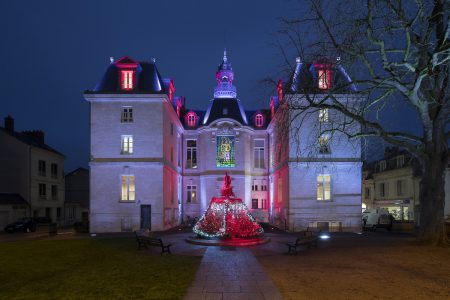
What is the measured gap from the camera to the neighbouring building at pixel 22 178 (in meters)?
46.1

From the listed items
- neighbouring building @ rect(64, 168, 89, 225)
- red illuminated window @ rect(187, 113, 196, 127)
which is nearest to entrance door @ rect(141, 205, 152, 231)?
red illuminated window @ rect(187, 113, 196, 127)

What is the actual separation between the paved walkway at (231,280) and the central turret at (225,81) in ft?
114

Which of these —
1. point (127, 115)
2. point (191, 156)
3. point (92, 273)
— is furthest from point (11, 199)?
point (92, 273)

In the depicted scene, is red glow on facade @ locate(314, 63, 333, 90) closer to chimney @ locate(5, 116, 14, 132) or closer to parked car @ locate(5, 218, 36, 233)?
parked car @ locate(5, 218, 36, 233)

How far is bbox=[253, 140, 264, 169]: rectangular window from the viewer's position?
49.6 m

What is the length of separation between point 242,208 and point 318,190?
12608mm

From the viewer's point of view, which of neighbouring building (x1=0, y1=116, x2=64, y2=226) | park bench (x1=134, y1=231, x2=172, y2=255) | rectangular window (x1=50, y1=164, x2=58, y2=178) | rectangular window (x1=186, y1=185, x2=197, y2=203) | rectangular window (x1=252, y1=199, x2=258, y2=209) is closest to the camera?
park bench (x1=134, y1=231, x2=172, y2=255)

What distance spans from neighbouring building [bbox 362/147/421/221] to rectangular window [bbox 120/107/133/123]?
27.8 metres

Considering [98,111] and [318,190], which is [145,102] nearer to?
[98,111]

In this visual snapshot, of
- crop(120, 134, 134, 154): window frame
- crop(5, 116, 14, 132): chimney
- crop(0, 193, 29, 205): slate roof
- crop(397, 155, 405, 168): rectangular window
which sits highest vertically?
crop(5, 116, 14, 132): chimney

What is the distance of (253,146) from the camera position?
49.6 m

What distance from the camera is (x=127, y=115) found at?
122ft

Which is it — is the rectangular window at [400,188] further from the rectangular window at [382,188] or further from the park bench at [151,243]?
the park bench at [151,243]

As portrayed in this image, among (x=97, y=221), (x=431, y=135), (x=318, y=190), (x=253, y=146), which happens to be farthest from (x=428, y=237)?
(x=253, y=146)
